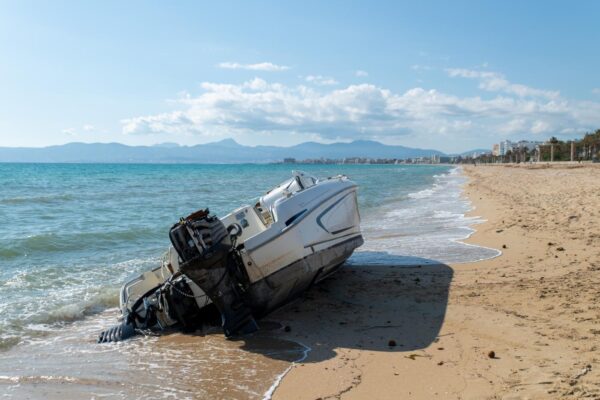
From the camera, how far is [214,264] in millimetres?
6375

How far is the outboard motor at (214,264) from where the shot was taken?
627 cm

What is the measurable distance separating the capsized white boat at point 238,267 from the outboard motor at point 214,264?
0.04 ft

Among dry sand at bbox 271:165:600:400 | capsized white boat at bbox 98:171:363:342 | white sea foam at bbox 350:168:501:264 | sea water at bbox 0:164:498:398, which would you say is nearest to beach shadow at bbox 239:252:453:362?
dry sand at bbox 271:165:600:400

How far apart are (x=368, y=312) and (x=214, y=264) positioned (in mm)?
2268

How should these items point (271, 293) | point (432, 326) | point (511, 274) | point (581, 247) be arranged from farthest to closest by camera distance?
point (581, 247)
point (511, 274)
point (271, 293)
point (432, 326)

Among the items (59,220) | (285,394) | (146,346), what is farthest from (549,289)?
(59,220)

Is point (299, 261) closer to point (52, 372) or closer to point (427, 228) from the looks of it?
point (52, 372)

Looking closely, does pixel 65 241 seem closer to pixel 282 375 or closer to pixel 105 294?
pixel 105 294

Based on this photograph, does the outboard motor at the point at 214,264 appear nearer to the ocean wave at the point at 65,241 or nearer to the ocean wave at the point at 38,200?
the ocean wave at the point at 65,241

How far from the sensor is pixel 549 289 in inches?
291

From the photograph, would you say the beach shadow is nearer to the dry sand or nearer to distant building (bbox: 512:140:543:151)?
the dry sand

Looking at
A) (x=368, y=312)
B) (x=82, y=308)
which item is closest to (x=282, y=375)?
(x=368, y=312)

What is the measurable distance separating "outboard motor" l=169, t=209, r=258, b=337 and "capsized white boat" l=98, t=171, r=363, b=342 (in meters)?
0.01

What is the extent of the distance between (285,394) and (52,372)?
2.64 meters
